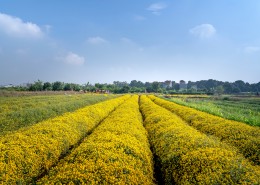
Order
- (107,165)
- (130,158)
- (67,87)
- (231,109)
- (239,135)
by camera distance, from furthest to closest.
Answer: (67,87), (231,109), (239,135), (130,158), (107,165)

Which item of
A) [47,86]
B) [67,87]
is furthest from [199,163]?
[67,87]

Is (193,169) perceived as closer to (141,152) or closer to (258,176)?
(258,176)

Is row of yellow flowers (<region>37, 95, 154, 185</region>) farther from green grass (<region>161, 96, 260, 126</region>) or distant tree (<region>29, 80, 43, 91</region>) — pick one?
distant tree (<region>29, 80, 43, 91</region>)

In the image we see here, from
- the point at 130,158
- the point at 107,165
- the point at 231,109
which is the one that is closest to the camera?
the point at 107,165

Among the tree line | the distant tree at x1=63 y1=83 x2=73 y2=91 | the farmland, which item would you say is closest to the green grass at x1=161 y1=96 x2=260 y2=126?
the farmland

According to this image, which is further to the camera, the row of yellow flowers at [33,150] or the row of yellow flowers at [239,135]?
the row of yellow flowers at [239,135]

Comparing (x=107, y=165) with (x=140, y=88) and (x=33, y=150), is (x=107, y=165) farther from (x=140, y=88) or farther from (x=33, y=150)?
(x=140, y=88)

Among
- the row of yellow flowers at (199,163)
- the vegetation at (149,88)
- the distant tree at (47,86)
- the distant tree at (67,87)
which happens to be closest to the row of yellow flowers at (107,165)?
the row of yellow flowers at (199,163)

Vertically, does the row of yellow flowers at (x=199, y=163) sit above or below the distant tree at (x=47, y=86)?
below

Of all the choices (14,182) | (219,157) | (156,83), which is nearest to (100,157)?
(14,182)

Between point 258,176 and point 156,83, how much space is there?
127457 mm

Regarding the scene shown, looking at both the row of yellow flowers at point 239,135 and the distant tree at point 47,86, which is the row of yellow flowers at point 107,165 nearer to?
the row of yellow flowers at point 239,135

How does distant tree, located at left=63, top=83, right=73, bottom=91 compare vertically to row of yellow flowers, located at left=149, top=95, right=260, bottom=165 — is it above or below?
above

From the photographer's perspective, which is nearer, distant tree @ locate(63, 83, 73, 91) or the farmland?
the farmland
